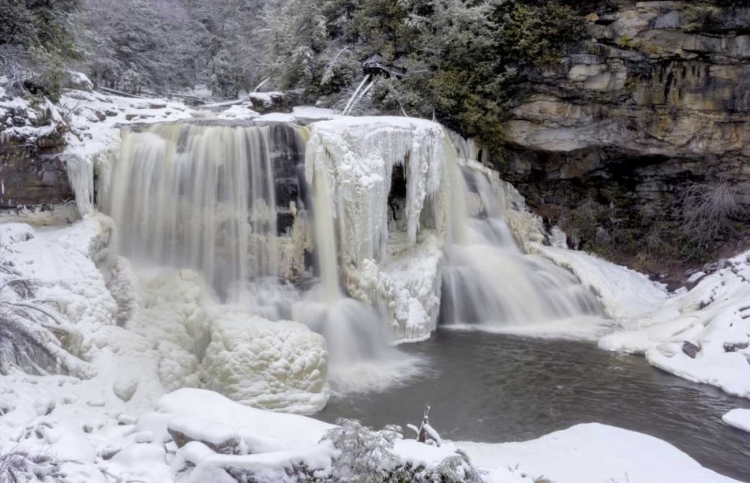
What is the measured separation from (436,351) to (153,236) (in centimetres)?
529

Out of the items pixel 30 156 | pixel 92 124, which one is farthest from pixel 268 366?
pixel 92 124

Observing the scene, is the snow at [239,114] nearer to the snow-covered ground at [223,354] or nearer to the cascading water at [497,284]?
the snow-covered ground at [223,354]

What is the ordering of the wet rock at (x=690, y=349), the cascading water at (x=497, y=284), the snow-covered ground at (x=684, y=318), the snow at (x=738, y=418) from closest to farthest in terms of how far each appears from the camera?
the snow at (x=738, y=418) < the snow-covered ground at (x=684, y=318) < the wet rock at (x=690, y=349) < the cascading water at (x=497, y=284)

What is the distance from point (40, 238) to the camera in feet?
27.2

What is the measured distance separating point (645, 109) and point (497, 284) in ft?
20.8

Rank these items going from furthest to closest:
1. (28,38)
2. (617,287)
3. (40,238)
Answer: (617,287) < (28,38) < (40,238)

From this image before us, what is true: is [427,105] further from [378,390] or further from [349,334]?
[378,390]

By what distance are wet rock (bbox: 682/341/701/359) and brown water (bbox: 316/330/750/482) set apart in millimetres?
620

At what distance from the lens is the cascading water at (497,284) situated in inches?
430

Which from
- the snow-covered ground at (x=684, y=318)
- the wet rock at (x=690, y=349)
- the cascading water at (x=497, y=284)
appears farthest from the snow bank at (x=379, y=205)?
the wet rock at (x=690, y=349)

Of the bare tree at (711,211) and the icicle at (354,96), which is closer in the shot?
the icicle at (354,96)

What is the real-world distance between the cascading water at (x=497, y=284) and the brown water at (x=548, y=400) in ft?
4.52

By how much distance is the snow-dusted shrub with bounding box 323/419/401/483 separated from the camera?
3.71 meters

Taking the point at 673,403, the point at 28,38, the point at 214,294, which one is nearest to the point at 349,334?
the point at 214,294
